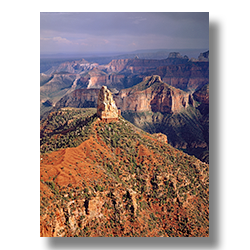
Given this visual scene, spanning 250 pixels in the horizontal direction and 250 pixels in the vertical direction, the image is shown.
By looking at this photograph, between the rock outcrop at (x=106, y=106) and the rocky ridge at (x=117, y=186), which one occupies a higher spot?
the rock outcrop at (x=106, y=106)

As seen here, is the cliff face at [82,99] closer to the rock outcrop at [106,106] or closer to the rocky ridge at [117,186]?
the rock outcrop at [106,106]

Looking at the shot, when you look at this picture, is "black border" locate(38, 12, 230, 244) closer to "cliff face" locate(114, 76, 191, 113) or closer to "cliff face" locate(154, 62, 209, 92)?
"cliff face" locate(114, 76, 191, 113)

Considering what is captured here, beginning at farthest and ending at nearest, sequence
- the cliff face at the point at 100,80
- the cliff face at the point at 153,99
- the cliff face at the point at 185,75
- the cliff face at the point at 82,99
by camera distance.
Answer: the cliff face at the point at 100,80 → the cliff face at the point at 185,75 → the cliff face at the point at 153,99 → the cliff face at the point at 82,99

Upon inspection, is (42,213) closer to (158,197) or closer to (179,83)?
(158,197)
